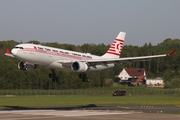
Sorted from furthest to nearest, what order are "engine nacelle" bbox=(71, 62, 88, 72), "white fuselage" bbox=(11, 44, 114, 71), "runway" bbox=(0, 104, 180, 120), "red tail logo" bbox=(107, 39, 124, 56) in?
"red tail logo" bbox=(107, 39, 124, 56), "engine nacelle" bbox=(71, 62, 88, 72), "white fuselage" bbox=(11, 44, 114, 71), "runway" bbox=(0, 104, 180, 120)

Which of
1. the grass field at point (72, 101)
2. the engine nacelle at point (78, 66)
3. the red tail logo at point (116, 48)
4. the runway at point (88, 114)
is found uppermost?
the red tail logo at point (116, 48)

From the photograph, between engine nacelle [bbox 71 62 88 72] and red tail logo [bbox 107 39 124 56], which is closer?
engine nacelle [bbox 71 62 88 72]

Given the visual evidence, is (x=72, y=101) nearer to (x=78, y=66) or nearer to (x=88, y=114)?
Result: (x=78, y=66)

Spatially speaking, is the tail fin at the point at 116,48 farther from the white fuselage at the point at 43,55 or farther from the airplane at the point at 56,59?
the white fuselage at the point at 43,55

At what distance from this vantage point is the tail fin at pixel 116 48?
8826cm

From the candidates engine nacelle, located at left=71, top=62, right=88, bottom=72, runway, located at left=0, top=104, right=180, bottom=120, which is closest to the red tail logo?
engine nacelle, located at left=71, top=62, right=88, bottom=72

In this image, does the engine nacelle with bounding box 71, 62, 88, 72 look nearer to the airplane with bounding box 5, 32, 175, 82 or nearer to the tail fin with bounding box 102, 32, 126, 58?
the airplane with bounding box 5, 32, 175, 82

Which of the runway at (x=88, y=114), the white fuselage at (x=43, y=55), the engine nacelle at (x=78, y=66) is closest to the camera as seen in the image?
the runway at (x=88, y=114)

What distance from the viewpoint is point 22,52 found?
228ft

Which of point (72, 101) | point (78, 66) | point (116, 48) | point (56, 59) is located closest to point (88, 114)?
→ point (78, 66)

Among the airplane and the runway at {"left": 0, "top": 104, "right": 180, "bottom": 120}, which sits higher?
the airplane

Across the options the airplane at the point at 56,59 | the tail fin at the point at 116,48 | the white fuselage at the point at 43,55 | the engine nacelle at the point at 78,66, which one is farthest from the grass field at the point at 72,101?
the white fuselage at the point at 43,55

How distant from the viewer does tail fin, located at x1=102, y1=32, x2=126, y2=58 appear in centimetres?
8826

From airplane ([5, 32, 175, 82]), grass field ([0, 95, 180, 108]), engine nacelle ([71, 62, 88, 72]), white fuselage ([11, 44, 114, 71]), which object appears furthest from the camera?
grass field ([0, 95, 180, 108])
